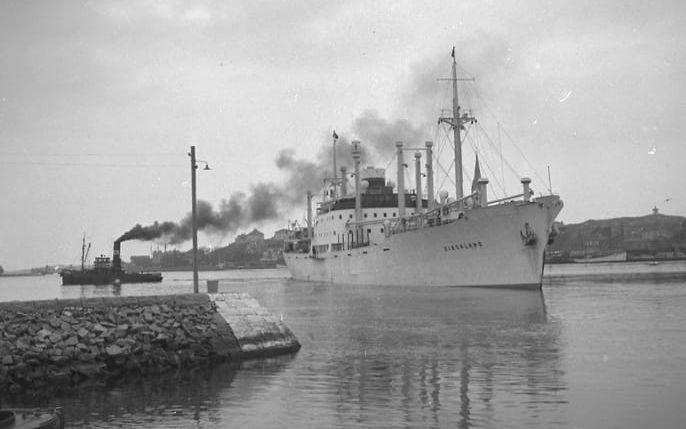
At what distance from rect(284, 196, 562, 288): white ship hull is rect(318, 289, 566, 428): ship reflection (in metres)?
13.4

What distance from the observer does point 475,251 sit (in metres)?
39.0

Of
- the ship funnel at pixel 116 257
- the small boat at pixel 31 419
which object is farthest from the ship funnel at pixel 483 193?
the ship funnel at pixel 116 257

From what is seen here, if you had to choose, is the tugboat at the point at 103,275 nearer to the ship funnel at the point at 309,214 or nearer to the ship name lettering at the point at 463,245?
the ship funnel at the point at 309,214

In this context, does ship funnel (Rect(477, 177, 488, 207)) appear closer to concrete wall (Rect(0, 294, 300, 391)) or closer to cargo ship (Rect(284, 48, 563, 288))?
cargo ship (Rect(284, 48, 563, 288))

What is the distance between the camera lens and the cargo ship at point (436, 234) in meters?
36.6

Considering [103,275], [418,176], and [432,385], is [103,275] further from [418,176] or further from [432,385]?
[432,385]

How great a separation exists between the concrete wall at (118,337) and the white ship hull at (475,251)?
23932 millimetres

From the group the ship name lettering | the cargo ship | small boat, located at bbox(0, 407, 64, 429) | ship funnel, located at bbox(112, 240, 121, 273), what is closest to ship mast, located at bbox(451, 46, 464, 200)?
the cargo ship

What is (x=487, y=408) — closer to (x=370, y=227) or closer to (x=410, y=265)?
(x=410, y=265)

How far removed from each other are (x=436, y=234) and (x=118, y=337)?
29.1 metres

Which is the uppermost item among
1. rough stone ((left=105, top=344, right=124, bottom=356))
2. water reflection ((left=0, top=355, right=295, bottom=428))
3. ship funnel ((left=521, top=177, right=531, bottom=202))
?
ship funnel ((left=521, top=177, right=531, bottom=202))

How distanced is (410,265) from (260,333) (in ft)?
98.8

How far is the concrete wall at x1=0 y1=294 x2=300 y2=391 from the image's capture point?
11.6m

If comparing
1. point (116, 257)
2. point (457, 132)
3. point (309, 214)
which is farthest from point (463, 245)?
point (116, 257)
